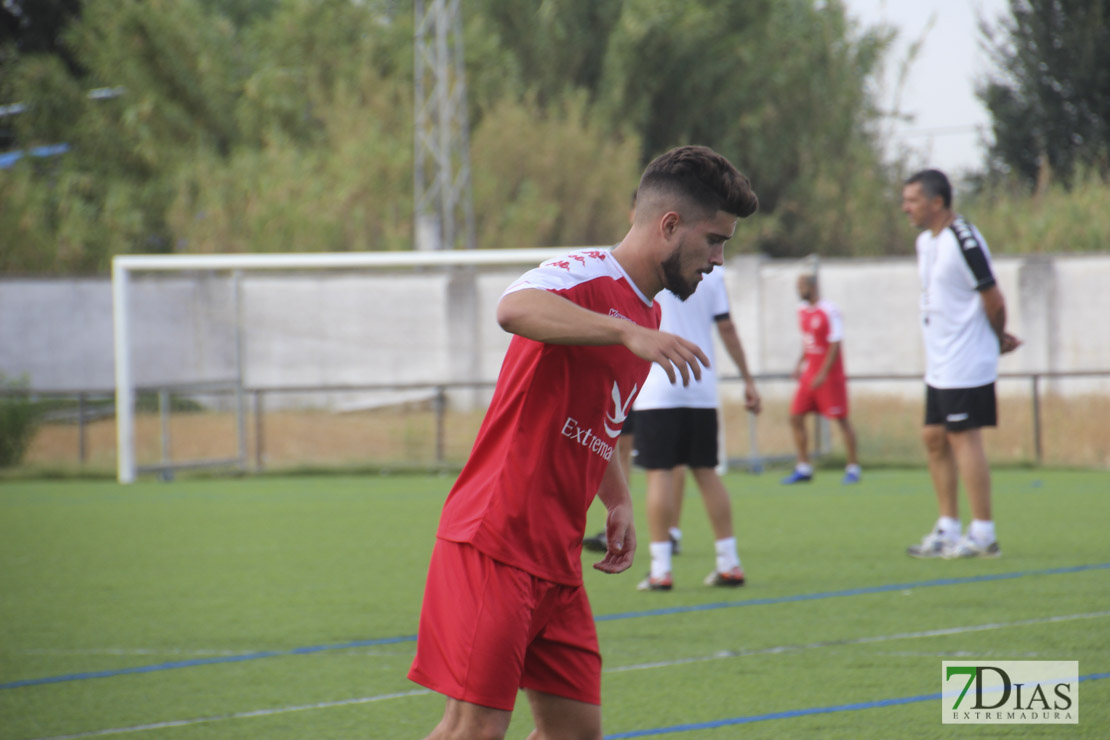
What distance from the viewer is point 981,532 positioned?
8.05 m

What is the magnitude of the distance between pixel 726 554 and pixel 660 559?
0.39 metres

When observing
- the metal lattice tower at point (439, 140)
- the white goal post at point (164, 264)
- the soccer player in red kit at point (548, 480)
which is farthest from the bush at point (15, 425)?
the soccer player in red kit at point (548, 480)

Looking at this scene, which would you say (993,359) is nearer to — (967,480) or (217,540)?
(967,480)

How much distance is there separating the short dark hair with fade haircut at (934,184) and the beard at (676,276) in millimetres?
5047

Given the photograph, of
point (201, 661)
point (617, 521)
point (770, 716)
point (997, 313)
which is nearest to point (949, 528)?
point (997, 313)

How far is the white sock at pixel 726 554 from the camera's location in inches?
287

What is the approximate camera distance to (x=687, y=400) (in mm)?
7215

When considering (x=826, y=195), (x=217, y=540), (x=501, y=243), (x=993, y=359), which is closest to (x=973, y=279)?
(x=993, y=359)

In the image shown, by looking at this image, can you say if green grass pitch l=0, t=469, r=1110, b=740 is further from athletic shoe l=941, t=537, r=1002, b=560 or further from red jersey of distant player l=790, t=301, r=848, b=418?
red jersey of distant player l=790, t=301, r=848, b=418

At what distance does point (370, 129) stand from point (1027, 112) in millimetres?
17064

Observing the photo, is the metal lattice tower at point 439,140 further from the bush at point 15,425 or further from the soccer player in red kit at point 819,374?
the soccer player in red kit at point 819,374

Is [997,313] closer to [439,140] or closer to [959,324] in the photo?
[959,324]

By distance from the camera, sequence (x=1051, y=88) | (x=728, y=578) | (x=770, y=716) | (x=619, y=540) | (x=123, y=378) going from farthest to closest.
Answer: (x=1051, y=88)
(x=123, y=378)
(x=728, y=578)
(x=770, y=716)
(x=619, y=540)

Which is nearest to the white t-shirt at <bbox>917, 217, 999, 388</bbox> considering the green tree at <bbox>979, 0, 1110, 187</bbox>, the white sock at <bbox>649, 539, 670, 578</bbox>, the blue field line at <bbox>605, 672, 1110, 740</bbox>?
the white sock at <bbox>649, 539, 670, 578</bbox>
